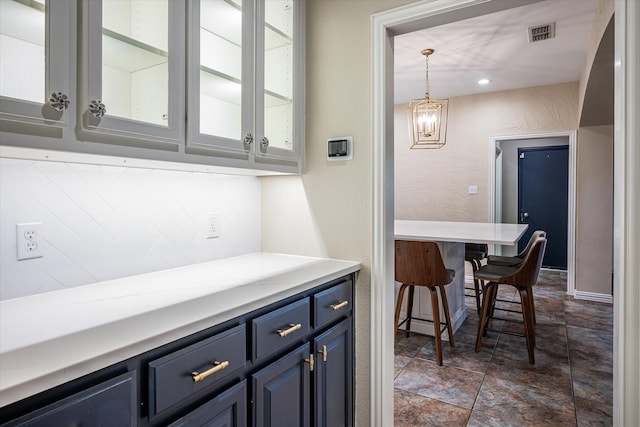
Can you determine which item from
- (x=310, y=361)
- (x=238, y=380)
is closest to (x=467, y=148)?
(x=310, y=361)

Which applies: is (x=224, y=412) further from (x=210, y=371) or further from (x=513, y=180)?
(x=513, y=180)

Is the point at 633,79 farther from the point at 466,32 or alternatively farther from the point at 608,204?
the point at 608,204

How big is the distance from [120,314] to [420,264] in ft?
7.09

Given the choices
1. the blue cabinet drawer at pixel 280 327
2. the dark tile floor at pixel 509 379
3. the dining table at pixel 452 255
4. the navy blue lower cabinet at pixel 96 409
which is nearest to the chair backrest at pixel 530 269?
the dining table at pixel 452 255

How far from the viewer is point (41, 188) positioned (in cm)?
123

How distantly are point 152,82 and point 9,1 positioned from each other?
387 millimetres

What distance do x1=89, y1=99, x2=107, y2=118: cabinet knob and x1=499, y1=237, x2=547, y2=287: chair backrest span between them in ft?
9.03

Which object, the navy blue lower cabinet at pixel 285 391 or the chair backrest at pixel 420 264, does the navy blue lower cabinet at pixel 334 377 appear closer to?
the navy blue lower cabinet at pixel 285 391

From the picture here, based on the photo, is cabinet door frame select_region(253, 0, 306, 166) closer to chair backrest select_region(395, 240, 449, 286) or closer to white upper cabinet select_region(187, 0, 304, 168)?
white upper cabinet select_region(187, 0, 304, 168)

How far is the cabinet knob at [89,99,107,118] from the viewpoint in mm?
1019

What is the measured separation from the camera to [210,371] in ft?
3.34

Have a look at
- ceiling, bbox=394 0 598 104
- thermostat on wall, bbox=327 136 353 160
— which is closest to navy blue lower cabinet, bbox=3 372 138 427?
thermostat on wall, bbox=327 136 353 160

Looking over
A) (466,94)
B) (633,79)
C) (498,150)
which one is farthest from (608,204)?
(633,79)

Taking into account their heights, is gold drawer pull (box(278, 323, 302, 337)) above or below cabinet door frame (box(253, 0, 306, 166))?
below
